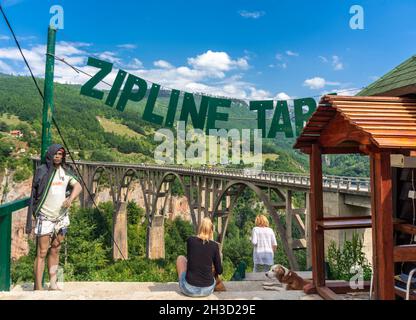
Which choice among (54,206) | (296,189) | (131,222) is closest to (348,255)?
(54,206)

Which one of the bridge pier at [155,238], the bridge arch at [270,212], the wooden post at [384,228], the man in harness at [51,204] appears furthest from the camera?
the bridge pier at [155,238]

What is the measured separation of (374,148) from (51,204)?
347 cm

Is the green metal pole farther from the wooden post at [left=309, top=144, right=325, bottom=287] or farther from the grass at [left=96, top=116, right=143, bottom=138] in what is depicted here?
the grass at [left=96, top=116, right=143, bottom=138]

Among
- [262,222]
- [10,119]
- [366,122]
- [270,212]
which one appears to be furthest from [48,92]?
[10,119]

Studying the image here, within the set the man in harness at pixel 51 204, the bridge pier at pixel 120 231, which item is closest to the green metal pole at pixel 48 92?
the man in harness at pixel 51 204

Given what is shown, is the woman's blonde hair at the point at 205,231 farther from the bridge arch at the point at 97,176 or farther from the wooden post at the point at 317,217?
the bridge arch at the point at 97,176

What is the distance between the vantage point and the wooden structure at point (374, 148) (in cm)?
326

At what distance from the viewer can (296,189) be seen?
14.9m

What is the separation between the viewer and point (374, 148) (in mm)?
3309

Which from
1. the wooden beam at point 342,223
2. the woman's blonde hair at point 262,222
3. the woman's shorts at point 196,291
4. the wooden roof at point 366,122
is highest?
the wooden roof at point 366,122

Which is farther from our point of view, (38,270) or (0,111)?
(0,111)

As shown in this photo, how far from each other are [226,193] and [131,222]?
126 feet

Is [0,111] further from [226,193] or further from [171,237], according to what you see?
[226,193]
